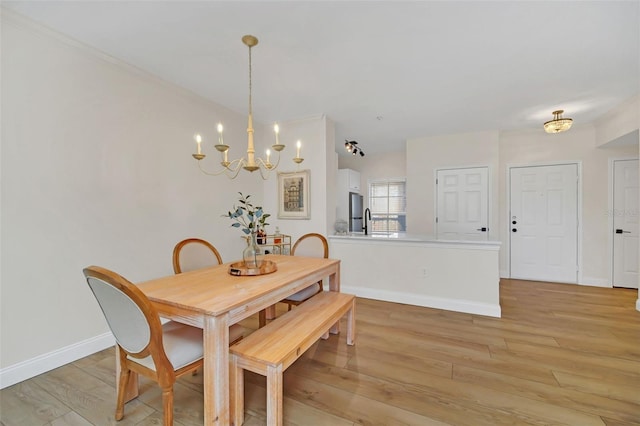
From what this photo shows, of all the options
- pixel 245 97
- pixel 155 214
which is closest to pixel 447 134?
pixel 245 97

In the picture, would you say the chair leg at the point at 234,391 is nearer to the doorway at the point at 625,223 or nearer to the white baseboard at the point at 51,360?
the white baseboard at the point at 51,360

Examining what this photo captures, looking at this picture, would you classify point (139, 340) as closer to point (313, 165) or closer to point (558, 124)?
point (313, 165)

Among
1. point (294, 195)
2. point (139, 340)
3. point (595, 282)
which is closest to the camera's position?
point (139, 340)

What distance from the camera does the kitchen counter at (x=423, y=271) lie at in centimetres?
308

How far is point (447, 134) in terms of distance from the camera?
462cm

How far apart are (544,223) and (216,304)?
527 cm

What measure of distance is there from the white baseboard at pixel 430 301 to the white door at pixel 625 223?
2715 millimetres

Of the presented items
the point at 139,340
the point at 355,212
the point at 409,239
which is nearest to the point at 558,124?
the point at 409,239

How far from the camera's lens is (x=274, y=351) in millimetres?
1436

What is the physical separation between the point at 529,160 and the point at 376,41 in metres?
3.91

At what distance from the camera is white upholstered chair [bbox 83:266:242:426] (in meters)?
1.17

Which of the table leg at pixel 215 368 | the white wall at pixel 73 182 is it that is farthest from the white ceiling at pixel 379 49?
the table leg at pixel 215 368

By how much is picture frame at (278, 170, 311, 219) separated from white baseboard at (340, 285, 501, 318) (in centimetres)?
126

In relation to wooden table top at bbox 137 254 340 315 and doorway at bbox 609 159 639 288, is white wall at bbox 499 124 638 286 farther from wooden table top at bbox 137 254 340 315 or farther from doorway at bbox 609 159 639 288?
wooden table top at bbox 137 254 340 315
